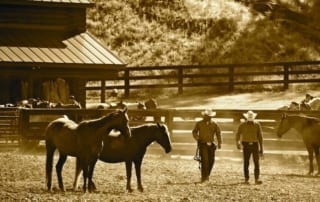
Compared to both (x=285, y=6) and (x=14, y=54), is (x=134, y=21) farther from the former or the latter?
(x=14, y=54)

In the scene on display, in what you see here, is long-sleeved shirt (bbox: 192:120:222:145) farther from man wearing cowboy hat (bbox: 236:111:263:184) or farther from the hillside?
the hillside

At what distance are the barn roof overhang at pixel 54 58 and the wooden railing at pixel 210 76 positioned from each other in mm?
6087

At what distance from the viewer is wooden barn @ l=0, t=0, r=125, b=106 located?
28.5 m

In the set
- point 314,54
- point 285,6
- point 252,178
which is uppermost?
point 285,6

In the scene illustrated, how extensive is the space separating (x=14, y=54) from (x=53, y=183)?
13.2m

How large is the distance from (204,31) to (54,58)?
63.8ft

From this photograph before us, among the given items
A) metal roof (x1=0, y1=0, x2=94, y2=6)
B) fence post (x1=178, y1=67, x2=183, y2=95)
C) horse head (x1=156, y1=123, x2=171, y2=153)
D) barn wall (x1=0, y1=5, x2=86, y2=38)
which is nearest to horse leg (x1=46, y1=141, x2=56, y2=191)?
horse head (x1=156, y1=123, x2=171, y2=153)

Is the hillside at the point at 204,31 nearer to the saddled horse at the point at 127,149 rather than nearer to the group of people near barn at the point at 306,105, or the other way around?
the group of people near barn at the point at 306,105

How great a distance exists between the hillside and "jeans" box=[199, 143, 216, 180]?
26.0 meters

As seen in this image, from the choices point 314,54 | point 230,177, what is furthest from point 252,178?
point 314,54

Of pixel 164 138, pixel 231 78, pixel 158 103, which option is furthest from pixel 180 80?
pixel 164 138

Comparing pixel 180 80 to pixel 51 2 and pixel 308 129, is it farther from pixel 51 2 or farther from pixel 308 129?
pixel 308 129

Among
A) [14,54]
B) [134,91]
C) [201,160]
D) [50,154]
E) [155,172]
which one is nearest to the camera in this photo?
[50,154]

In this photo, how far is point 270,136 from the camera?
23844 millimetres
